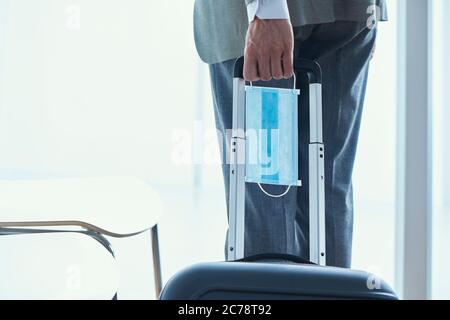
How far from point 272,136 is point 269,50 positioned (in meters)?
0.17

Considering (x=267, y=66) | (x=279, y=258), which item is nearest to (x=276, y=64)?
(x=267, y=66)

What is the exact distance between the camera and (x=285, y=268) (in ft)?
1.99

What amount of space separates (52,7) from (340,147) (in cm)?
277

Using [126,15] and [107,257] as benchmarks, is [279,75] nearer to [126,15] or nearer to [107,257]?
[107,257]

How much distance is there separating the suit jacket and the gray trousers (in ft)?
0.08

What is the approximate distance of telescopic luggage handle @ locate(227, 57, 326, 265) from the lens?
80 centimetres

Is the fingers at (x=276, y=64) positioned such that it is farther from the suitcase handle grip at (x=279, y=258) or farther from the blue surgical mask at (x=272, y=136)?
the suitcase handle grip at (x=279, y=258)

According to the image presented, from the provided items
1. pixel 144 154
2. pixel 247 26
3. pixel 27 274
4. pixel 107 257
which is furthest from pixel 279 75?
pixel 144 154

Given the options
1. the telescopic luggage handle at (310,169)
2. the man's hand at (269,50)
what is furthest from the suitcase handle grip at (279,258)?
the man's hand at (269,50)

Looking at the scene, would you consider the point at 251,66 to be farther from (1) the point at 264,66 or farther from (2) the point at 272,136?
(2) the point at 272,136

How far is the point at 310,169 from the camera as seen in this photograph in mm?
815

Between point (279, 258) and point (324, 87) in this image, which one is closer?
point (279, 258)

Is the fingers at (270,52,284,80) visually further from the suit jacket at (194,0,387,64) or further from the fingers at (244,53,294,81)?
the suit jacket at (194,0,387,64)

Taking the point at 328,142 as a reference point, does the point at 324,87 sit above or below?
above
